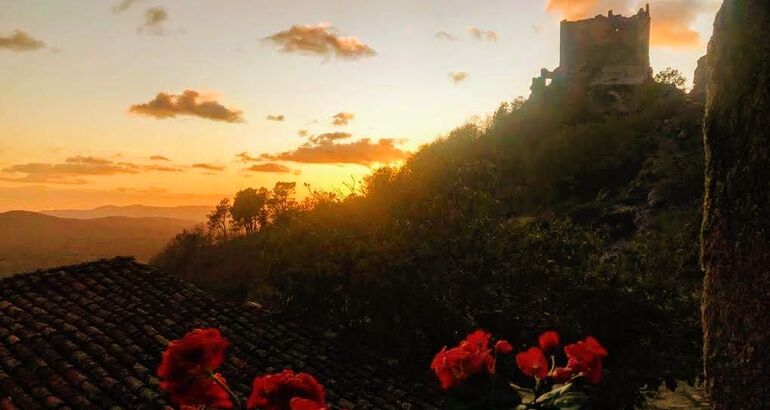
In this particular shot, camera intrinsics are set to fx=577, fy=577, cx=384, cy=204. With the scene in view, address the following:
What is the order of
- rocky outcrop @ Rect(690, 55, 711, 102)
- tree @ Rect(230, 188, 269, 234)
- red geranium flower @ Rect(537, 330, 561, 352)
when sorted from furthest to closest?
tree @ Rect(230, 188, 269, 234), rocky outcrop @ Rect(690, 55, 711, 102), red geranium flower @ Rect(537, 330, 561, 352)

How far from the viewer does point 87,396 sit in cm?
902

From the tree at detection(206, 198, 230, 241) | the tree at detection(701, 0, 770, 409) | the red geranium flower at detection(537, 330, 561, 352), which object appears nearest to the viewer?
the tree at detection(701, 0, 770, 409)

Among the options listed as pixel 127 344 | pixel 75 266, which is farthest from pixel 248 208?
pixel 127 344

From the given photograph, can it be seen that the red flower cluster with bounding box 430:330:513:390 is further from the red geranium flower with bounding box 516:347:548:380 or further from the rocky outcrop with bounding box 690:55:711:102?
the rocky outcrop with bounding box 690:55:711:102

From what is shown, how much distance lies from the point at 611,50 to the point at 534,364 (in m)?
43.0

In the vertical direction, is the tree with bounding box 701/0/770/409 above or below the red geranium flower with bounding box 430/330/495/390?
above

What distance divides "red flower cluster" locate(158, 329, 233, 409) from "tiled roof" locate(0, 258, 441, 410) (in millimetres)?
7226

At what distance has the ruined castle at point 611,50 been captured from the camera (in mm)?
41281

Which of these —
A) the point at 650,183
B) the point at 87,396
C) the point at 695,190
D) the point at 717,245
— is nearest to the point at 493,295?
the point at 87,396

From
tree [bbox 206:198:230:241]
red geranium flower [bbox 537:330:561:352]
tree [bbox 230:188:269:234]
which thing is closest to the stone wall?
red geranium flower [bbox 537:330:561:352]

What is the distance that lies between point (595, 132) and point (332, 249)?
26.3 meters

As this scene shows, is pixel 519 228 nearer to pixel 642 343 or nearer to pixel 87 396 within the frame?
pixel 642 343

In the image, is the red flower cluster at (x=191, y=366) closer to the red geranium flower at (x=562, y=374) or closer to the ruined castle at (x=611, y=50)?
the red geranium flower at (x=562, y=374)

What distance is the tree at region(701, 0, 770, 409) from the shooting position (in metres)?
2.73
